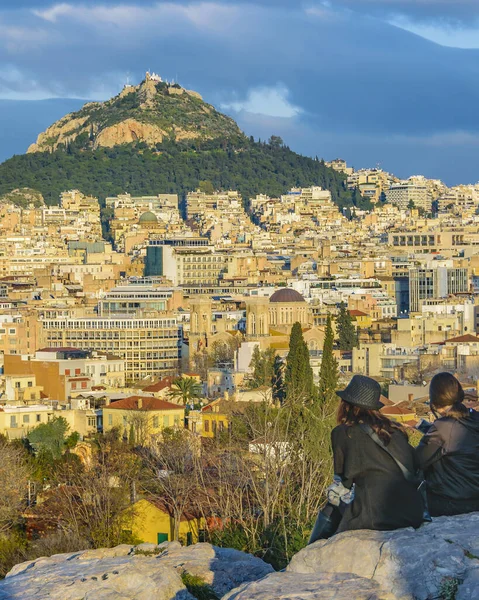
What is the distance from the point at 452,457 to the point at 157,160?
171295mm

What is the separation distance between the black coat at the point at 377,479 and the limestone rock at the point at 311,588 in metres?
0.45

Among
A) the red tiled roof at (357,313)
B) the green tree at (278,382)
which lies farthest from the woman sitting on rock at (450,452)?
the red tiled roof at (357,313)

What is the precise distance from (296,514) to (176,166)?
160 meters

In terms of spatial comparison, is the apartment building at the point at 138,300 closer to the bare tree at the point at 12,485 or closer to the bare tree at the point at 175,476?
the bare tree at the point at 12,485

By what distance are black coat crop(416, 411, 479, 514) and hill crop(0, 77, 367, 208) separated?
164639 mm

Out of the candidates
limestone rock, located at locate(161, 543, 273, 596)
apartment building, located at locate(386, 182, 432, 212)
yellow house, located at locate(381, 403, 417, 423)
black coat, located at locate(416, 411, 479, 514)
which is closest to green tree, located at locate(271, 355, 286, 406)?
yellow house, located at locate(381, 403, 417, 423)

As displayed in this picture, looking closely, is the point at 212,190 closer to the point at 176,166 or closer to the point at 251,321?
the point at 176,166

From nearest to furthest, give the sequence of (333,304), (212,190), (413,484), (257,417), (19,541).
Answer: (413,484)
(19,541)
(257,417)
(333,304)
(212,190)

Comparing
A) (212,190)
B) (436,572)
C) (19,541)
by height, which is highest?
(212,190)

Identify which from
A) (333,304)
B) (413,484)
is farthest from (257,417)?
(333,304)

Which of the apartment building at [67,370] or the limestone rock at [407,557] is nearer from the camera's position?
the limestone rock at [407,557]

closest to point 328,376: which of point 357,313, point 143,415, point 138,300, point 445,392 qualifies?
point 143,415

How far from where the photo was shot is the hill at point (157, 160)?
586ft

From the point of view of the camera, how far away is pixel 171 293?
308 ft
